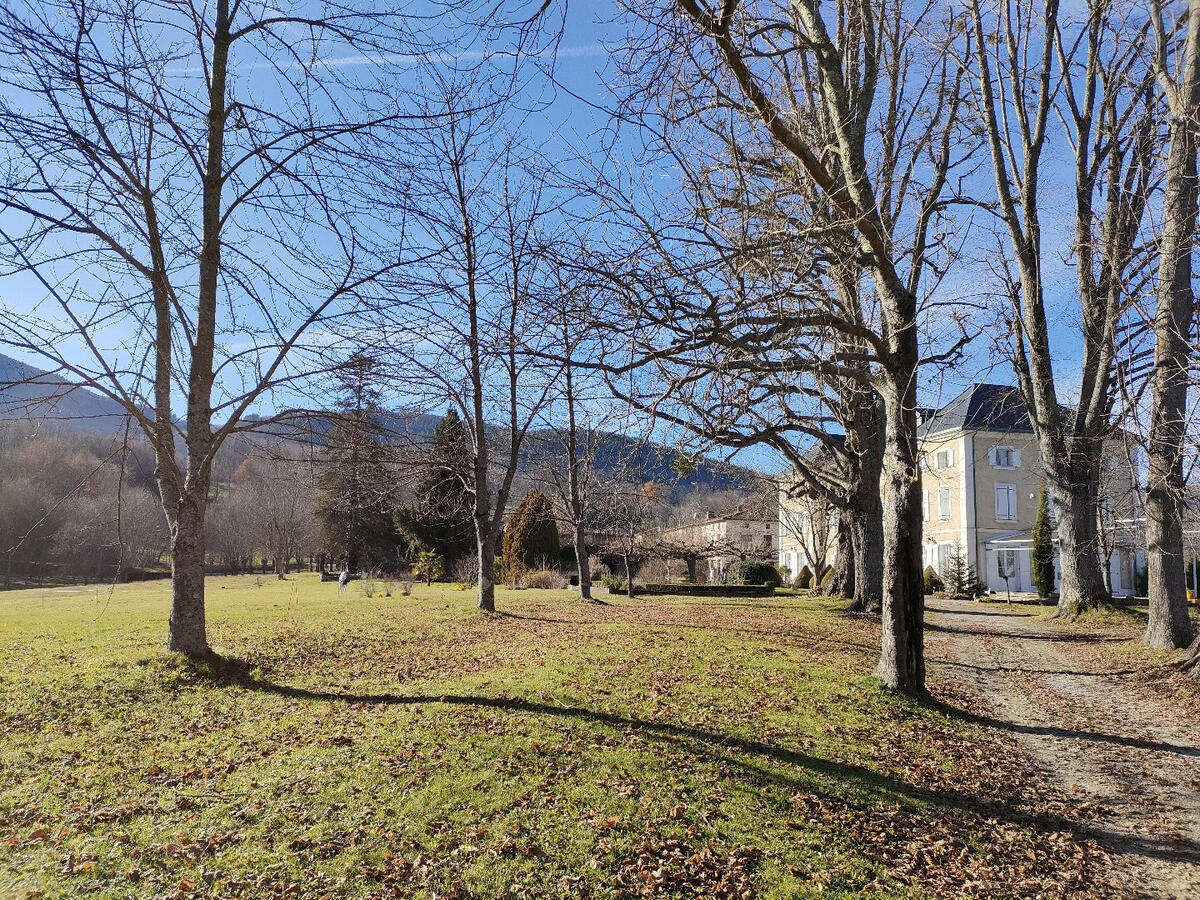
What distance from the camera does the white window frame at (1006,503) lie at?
3347 centimetres

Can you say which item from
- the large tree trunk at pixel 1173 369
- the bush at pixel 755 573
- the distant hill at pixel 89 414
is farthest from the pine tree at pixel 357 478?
the bush at pixel 755 573

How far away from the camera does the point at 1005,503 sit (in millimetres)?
33594

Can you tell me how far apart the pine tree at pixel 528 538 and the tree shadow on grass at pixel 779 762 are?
63.1 ft

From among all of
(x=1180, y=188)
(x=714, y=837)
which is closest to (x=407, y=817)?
(x=714, y=837)

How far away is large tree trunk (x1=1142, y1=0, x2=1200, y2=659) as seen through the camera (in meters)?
9.50

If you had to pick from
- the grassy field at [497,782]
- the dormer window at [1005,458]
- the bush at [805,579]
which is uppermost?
the dormer window at [1005,458]

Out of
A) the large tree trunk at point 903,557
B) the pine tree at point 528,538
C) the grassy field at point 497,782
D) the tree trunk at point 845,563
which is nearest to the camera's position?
the grassy field at point 497,782

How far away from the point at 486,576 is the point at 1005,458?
28.9m

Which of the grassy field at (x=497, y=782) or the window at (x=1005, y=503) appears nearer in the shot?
the grassy field at (x=497, y=782)

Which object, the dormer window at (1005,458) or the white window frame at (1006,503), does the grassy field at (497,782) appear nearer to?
the white window frame at (1006,503)

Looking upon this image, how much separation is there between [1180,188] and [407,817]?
12814mm

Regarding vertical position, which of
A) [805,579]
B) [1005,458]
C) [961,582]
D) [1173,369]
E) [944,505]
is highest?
[1005,458]

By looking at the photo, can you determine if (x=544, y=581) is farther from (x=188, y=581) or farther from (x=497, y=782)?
(x=497, y=782)

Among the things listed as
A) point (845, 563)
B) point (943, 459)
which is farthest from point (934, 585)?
point (845, 563)
